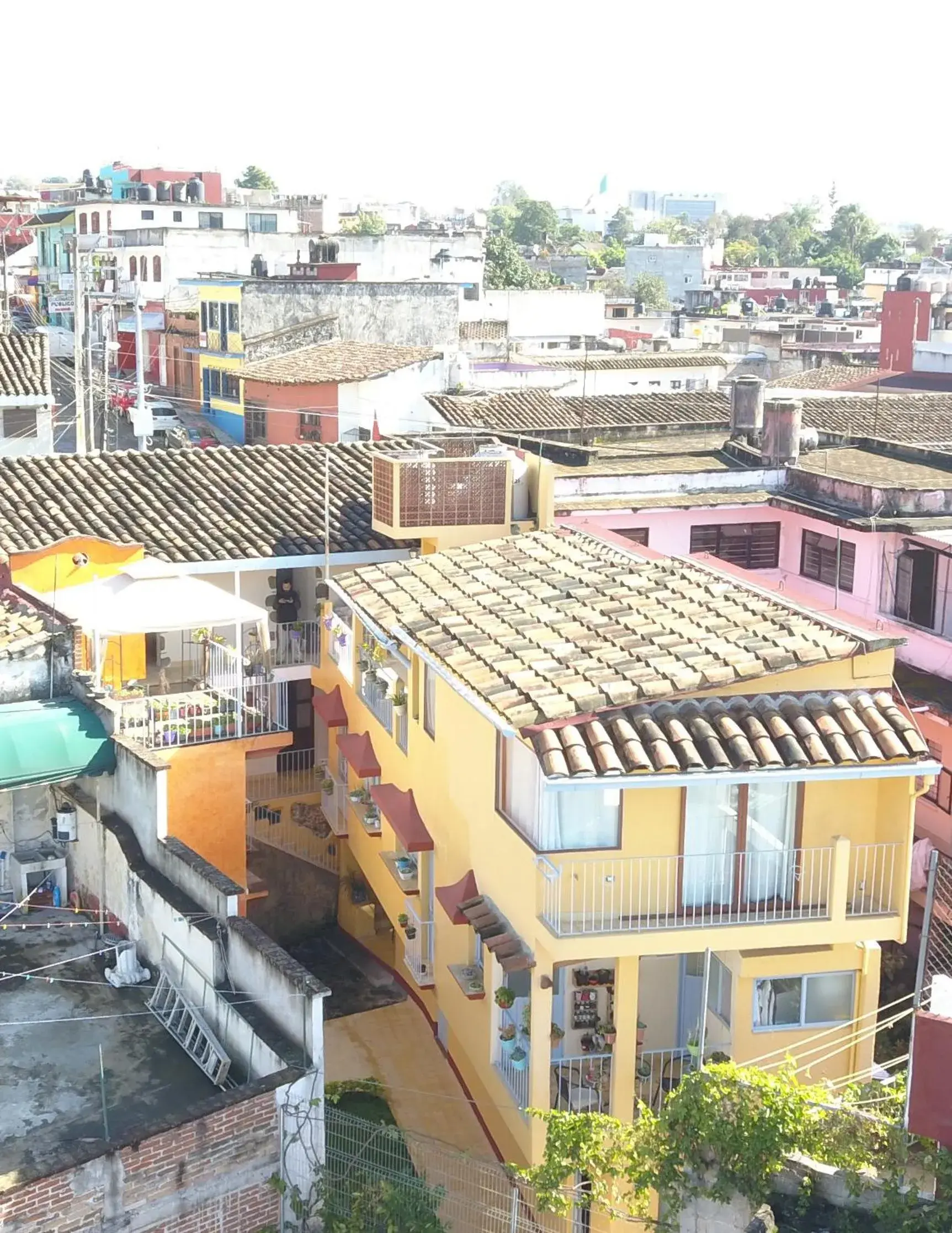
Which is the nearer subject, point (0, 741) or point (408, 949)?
point (0, 741)

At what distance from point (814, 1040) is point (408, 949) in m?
6.29

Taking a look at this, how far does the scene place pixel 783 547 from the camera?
30141 mm

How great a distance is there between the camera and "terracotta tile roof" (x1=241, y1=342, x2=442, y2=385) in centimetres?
4381

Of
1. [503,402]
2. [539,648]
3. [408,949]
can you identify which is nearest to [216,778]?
[408,949]

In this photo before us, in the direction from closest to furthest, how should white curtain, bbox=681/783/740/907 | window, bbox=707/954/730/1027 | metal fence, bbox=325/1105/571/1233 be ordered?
metal fence, bbox=325/1105/571/1233, white curtain, bbox=681/783/740/907, window, bbox=707/954/730/1027

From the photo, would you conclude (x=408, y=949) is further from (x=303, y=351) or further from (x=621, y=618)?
(x=303, y=351)

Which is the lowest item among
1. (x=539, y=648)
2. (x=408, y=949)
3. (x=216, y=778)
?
(x=408, y=949)

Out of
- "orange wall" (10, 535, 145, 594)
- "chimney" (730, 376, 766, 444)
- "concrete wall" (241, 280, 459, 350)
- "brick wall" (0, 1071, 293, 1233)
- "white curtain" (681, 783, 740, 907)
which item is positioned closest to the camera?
"brick wall" (0, 1071, 293, 1233)

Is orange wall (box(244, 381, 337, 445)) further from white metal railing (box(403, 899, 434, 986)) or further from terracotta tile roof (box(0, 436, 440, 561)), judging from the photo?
white metal railing (box(403, 899, 434, 986))

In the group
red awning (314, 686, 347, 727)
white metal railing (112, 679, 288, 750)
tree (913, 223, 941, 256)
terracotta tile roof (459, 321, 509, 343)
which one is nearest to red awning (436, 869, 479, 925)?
white metal railing (112, 679, 288, 750)

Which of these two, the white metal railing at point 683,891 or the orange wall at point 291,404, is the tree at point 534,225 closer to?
the orange wall at point 291,404

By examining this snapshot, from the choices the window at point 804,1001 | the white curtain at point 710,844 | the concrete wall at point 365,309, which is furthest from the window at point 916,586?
the concrete wall at point 365,309

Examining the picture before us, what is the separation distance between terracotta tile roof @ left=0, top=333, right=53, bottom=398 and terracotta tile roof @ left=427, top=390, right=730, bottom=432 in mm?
10534

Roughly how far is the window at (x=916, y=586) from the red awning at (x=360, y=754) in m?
10.1
